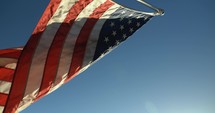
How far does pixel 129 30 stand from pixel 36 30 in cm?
289

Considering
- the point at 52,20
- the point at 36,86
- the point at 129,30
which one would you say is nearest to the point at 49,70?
the point at 36,86

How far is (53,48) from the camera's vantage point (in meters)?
8.88

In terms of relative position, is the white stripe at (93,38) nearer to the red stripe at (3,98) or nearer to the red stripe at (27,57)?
the red stripe at (27,57)

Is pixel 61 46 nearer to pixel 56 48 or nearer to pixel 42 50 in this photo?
pixel 56 48

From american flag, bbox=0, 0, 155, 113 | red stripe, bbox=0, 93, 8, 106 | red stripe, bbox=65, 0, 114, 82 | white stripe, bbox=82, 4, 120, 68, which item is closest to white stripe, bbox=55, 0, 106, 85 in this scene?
american flag, bbox=0, 0, 155, 113

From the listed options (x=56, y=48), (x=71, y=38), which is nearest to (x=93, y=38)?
(x=71, y=38)

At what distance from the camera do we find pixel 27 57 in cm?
841

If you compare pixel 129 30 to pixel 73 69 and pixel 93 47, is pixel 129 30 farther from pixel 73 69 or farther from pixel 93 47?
pixel 73 69

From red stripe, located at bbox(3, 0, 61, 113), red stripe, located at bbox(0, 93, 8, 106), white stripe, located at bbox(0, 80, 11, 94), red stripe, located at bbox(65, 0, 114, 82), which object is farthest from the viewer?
red stripe, located at bbox(65, 0, 114, 82)

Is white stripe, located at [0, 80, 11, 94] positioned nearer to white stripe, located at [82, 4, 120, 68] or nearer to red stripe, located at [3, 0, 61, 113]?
red stripe, located at [3, 0, 61, 113]

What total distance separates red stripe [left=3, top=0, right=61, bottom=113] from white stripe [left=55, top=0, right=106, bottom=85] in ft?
2.74

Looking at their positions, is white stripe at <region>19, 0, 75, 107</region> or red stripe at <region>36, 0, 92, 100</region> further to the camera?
red stripe at <region>36, 0, 92, 100</region>

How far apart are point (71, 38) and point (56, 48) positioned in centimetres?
58

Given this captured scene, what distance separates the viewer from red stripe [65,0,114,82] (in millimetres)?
8766
